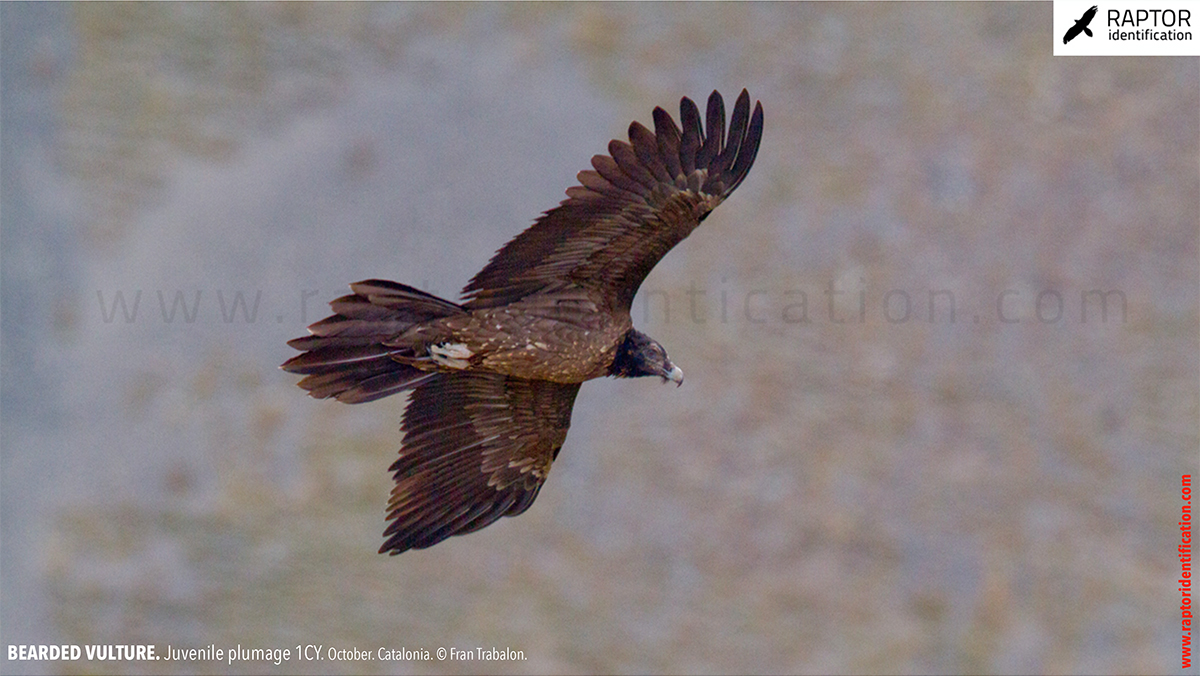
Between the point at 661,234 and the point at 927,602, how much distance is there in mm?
4922

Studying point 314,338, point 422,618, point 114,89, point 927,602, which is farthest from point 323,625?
point 114,89

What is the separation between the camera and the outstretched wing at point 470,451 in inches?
269

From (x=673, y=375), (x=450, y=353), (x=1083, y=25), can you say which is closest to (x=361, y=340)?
(x=450, y=353)

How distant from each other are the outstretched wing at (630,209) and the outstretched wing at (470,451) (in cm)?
79

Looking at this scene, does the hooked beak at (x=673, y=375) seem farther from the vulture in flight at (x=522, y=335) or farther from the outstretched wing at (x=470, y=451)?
the outstretched wing at (x=470, y=451)

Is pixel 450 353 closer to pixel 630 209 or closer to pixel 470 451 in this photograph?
pixel 470 451

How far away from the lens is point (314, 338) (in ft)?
20.9

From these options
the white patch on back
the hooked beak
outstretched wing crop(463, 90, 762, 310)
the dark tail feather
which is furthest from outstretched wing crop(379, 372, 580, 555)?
outstretched wing crop(463, 90, 762, 310)

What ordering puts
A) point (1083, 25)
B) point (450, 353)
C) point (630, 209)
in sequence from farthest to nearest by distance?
1. point (1083, 25)
2. point (450, 353)
3. point (630, 209)

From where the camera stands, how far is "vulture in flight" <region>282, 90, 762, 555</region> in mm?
6145

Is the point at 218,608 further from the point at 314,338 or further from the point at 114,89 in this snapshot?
the point at 114,89

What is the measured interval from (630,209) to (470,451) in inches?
70.9

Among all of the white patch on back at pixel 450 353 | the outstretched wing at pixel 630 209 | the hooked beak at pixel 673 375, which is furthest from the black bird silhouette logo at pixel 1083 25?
the white patch on back at pixel 450 353

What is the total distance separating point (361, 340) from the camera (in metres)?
6.46
